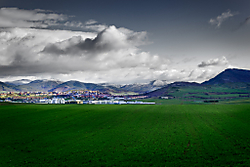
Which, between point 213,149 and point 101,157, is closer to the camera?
point 101,157

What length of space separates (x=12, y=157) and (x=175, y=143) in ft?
103

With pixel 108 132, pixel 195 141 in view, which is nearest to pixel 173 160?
pixel 195 141

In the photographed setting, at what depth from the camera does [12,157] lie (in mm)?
27000

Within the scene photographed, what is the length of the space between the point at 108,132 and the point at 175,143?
1830cm

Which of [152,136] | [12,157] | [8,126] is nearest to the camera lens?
[12,157]

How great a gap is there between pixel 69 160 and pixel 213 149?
26.7m

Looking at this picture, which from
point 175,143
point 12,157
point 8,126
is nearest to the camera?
point 12,157

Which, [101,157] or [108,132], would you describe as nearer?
[101,157]

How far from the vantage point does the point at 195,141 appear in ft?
110

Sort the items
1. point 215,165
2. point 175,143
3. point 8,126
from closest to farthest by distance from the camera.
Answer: point 215,165
point 175,143
point 8,126

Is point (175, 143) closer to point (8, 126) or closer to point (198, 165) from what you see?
point (198, 165)

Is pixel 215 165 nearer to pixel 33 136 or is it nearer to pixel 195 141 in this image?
pixel 195 141

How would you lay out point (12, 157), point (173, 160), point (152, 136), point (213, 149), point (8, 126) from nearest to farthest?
point (173, 160) → point (12, 157) → point (213, 149) → point (152, 136) → point (8, 126)

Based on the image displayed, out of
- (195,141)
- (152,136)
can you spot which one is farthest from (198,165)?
(152,136)
